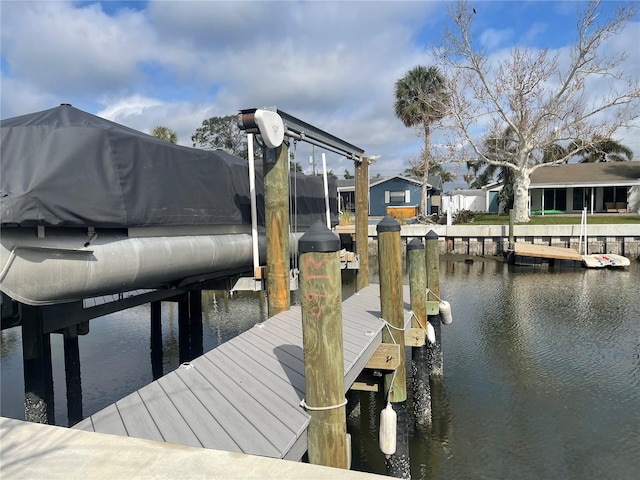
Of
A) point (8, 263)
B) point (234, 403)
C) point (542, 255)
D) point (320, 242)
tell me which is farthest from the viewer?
point (542, 255)

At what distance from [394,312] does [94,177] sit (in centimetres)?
359

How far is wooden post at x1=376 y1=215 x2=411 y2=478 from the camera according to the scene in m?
5.38

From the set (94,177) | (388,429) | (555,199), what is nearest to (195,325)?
(94,177)

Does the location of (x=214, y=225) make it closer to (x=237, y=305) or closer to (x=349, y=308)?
(x=349, y=308)

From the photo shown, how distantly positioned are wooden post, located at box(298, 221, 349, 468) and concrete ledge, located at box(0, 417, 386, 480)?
0.77m

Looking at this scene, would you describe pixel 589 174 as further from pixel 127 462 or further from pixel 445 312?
pixel 127 462

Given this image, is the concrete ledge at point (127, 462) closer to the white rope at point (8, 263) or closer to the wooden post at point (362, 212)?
the white rope at point (8, 263)

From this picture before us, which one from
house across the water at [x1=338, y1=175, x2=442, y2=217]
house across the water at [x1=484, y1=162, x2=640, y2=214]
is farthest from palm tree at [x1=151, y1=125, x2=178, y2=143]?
house across the water at [x1=484, y1=162, x2=640, y2=214]

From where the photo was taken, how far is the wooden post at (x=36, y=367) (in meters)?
5.60

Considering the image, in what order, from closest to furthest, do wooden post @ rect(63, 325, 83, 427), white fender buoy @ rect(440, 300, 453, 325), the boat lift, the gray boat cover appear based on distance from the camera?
the gray boat cover → the boat lift → wooden post @ rect(63, 325, 83, 427) → white fender buoy @ rect(440, 300, 453, 325)

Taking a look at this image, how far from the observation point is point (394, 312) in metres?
5.73

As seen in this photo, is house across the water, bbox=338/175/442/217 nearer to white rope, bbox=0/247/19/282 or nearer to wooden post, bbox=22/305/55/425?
wooden post, bbox=22/305/55/425

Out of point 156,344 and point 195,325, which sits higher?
point 195,325

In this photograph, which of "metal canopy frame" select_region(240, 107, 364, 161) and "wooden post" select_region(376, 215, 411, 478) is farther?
"metal canopy frame" select_region(240, 107, 364, 161)
